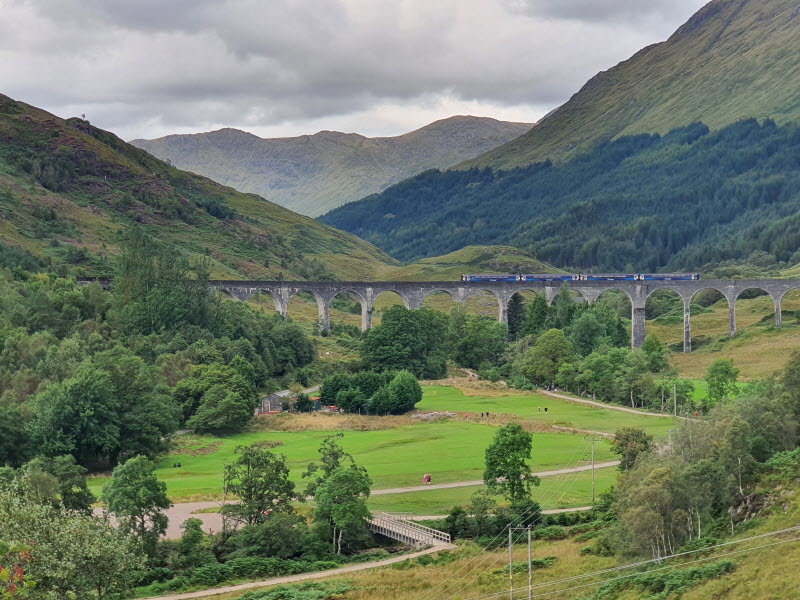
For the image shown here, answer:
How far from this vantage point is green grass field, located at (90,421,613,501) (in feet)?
204

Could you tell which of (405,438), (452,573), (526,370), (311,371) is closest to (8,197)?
(311,371)

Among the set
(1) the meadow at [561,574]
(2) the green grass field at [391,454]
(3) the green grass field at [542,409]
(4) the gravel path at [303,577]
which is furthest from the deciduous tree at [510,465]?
(3) the green grass field at [542,409]

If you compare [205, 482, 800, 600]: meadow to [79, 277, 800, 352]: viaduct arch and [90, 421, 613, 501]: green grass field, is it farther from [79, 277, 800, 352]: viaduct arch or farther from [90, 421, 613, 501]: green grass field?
[79, 277, 800, 352]: viaduct arch

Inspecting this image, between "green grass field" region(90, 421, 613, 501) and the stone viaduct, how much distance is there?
58.8m

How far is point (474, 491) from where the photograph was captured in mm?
57750

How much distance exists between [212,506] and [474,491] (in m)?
15.6

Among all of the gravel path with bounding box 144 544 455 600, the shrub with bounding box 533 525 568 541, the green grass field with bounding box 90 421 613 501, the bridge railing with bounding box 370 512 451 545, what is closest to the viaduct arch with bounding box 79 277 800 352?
the green grass field with bounding box 90 421 613 501

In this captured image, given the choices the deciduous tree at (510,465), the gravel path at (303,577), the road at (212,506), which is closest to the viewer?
the gravel path at (303,577)

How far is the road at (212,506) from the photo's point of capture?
170 ft

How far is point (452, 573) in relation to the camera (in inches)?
1753

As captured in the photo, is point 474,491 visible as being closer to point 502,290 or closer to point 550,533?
point 550,533

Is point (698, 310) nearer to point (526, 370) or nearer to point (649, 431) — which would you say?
point (526, 370)

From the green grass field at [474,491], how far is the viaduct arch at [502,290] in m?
80.6

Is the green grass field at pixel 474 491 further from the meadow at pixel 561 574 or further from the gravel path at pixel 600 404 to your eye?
the gravel path at pixel 600 404
